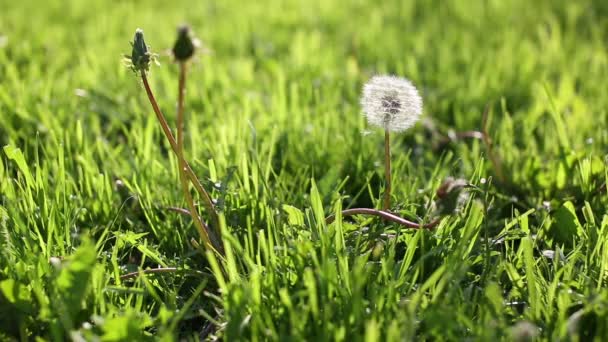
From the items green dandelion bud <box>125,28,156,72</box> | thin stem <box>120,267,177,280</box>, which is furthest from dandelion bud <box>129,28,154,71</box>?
thin stem <box>120,267,177,280</box>

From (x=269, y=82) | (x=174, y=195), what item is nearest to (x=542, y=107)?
(x=269, y=82)

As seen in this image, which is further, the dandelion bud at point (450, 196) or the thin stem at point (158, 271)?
the thin stem at point (158, 271)

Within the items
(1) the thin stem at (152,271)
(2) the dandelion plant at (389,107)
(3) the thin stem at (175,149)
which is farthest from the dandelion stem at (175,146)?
(2) the dandelion plant at (389,107)

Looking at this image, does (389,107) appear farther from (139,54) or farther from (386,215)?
(139,54)

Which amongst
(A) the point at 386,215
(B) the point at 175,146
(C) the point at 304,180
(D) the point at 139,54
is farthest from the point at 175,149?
(C) the point at 304,180

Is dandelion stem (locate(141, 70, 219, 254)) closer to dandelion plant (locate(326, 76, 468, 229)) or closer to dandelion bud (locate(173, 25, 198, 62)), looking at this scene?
dandelion bud (locate(173, 25, 198, 62))

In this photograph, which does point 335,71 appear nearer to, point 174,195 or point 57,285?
point 174,195

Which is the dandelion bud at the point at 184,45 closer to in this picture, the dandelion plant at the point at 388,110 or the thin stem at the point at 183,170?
the thin stem at the point at 183,170
